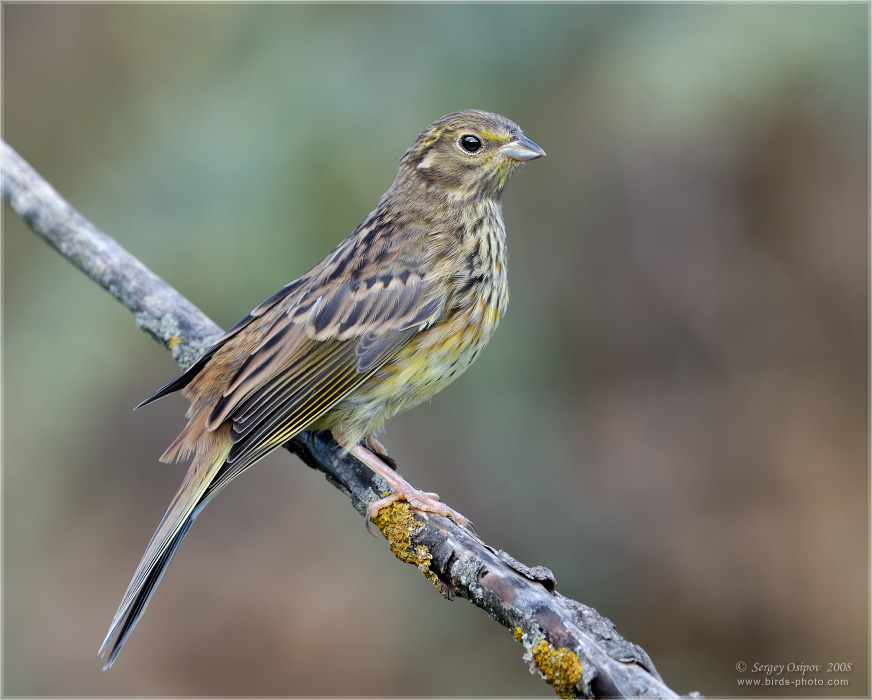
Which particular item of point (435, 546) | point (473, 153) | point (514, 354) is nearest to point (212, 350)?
point (435, 546)

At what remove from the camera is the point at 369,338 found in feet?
13.9

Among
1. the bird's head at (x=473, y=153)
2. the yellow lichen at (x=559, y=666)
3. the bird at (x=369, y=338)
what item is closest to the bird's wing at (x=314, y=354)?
the bird at (x=369, y=338)

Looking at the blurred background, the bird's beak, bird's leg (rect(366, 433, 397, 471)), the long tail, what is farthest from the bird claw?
the blurred background

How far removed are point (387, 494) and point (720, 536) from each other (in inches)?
159

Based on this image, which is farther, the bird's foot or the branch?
the bird's foot

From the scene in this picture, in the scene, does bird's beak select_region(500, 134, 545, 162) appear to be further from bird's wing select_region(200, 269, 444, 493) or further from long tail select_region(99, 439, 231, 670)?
long tail select_region(99, 439, 231, 670)

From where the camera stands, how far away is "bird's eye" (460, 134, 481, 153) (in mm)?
4676

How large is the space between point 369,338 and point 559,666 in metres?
1.86

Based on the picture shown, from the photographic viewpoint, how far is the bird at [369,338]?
156 inches

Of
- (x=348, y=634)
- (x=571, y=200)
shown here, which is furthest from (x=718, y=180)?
(x=348, y=634)

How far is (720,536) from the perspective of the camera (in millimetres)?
7129

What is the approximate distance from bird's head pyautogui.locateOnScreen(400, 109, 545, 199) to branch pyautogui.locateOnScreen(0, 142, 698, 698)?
4.80 feet

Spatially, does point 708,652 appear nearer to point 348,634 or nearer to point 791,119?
point 348,634

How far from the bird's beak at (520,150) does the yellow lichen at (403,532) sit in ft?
6.18
